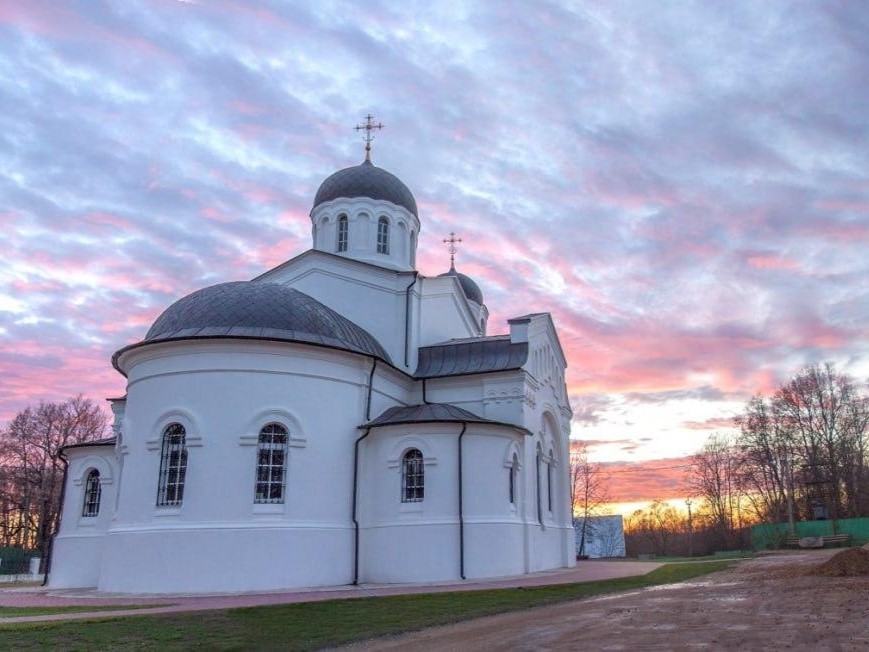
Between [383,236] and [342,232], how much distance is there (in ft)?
5.37

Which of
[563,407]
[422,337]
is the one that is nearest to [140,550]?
[422,337]

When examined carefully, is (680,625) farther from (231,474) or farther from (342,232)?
(342,232)

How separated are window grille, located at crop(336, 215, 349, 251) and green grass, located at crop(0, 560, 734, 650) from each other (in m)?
16.5

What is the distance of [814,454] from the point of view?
42844 mm

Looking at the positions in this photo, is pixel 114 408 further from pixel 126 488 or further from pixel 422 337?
pixel 422 337

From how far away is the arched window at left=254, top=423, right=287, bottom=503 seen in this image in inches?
734

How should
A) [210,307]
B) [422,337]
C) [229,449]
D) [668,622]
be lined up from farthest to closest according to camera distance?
1. [422,337]
2. [210,307]
3. [229,449]
4. [668,622]

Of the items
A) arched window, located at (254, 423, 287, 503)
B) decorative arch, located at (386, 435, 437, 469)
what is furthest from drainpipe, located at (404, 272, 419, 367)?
arched window, located at (254, 423, 287, 503)

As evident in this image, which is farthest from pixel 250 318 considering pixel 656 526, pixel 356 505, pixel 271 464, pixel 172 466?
pixel 656 526

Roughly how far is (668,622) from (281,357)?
12168 millimetres

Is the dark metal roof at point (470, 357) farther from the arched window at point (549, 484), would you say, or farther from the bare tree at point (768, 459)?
the bare tree at point (768, 459)

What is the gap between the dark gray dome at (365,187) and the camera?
29.2 m

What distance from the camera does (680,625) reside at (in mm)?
9938

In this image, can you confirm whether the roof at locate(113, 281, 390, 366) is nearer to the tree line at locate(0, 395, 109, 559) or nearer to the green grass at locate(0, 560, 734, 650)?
the green grass at locate(0, 560, 734, 650)
